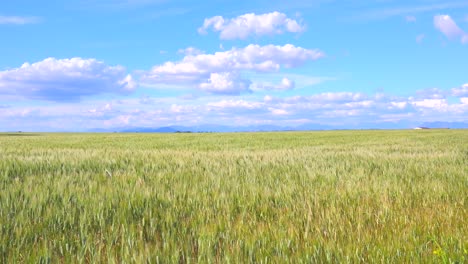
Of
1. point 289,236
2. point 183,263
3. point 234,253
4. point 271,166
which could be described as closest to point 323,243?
point 289,236

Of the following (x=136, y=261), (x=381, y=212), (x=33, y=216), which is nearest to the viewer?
(x=136, y=261)

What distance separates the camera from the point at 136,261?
2309 millimetres

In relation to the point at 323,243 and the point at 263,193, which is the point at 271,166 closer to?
the point at 263,193

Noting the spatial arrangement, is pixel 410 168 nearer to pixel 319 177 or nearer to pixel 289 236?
pixel 319 177

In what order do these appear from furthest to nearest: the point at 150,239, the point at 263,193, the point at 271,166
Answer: the point at 271,166, the point at 263,193, the point at 150,239

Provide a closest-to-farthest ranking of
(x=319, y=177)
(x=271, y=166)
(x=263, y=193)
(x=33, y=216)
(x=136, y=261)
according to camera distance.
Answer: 1. (x=136, y=261)
2. (x=33, y=216)
3. (x=263, y=193)
4. (x=319, y=177)
5. (x=271, y=166)

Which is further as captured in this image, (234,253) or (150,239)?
(150,239)

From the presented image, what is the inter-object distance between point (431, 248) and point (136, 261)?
2.03 m

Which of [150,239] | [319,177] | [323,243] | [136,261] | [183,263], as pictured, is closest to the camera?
[136,261]

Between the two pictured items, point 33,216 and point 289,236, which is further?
point 33,216

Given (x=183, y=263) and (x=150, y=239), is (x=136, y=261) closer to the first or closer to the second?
(x=183, y=263)

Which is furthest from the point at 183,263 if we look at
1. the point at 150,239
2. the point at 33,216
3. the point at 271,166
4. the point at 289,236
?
the point at 271,166

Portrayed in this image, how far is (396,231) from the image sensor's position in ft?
10.5

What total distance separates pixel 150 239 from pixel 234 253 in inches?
31.4
